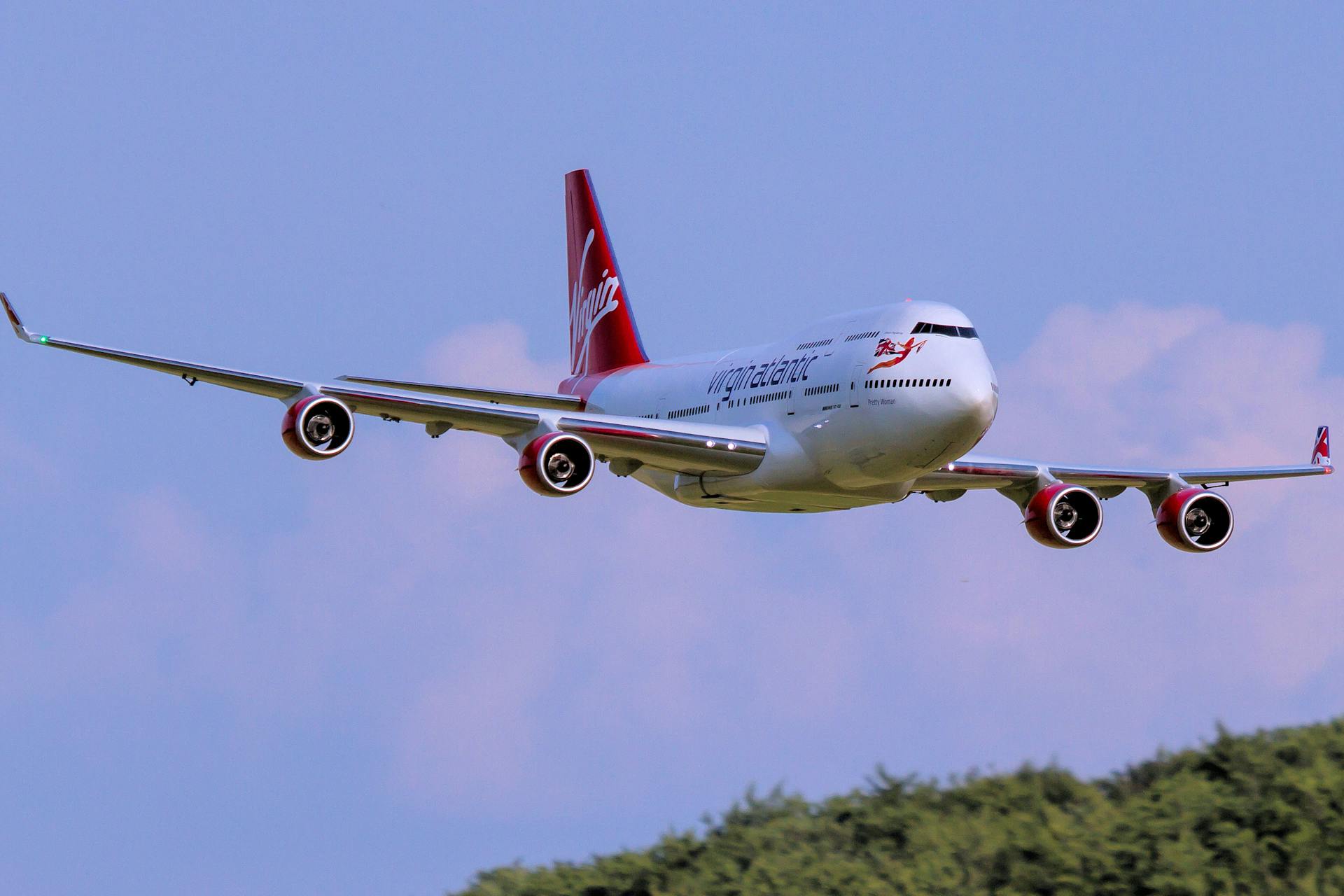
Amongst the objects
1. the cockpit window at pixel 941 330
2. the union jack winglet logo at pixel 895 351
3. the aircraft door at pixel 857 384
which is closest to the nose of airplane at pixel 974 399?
the cockpit window at pixel 941 330

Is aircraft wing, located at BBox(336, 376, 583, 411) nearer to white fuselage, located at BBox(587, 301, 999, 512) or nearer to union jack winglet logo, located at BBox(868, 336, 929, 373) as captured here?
white fuselage, located at BBox(587, 301, 999, 512)

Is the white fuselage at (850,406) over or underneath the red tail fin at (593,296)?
underneath

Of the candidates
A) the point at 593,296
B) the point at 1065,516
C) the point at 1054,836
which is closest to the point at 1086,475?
the point at 1065,516

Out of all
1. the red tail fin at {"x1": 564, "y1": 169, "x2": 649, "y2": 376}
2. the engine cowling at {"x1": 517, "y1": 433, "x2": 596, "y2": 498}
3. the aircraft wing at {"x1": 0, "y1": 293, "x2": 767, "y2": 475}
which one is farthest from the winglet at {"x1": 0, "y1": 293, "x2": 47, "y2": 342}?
the red tail fin at {"x1": 564, "y1": 169, "x2": 649, "y2": 376}

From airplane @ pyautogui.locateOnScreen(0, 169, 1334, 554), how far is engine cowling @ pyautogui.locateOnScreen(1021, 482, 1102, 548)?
4 centimetres

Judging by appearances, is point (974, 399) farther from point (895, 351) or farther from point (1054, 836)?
point (1054, 836)

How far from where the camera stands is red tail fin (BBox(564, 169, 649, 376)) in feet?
178

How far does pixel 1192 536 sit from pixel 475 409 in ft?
67.7

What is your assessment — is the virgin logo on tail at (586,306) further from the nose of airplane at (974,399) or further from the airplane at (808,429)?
the nose of airplane at (974,399)

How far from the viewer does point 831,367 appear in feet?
119

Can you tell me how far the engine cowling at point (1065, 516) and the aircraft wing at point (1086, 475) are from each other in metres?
0.81

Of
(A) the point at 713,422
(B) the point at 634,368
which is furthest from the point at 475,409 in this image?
(B) the point at 634,368

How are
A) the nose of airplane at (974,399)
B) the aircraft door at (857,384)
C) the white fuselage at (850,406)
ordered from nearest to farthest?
1. the nose of airplane at (974,399)
2. the white fuselage at (850,406)
3. the aircraft door at (857,384)

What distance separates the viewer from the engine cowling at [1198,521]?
43.3 metres
